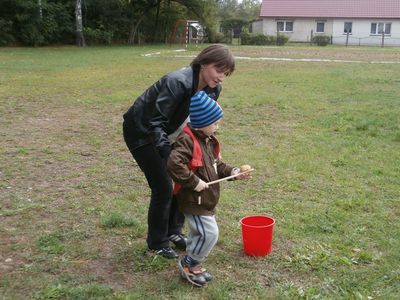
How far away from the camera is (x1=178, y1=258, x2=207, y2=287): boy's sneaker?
346cm

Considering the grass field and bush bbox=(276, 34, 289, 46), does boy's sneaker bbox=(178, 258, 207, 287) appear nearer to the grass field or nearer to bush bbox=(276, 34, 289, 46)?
the grass field

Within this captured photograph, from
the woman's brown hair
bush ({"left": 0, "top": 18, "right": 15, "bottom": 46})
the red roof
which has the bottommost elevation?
the woman's brown hair

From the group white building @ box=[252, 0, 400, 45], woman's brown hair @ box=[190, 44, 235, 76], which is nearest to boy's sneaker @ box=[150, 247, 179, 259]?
woman's brown hair @ box=[190, 44, 235, 76]

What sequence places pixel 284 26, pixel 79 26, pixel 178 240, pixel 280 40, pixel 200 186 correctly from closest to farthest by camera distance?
1. pixel 200 186
2. pixel 178 240
3. pixel 79 26
4. pixel 280 40
5. pixel 284 26

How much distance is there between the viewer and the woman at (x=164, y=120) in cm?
331

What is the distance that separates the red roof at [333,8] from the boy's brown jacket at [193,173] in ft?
168

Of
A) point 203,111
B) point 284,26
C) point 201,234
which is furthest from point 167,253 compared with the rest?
point 284,26

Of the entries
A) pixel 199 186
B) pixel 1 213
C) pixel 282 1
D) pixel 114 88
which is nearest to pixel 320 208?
pixel 199 186

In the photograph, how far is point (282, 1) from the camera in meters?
53.6

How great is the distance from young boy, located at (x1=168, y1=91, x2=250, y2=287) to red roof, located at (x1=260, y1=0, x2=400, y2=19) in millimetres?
51317

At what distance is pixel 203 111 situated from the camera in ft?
10.4

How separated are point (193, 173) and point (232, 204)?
1.97 meters

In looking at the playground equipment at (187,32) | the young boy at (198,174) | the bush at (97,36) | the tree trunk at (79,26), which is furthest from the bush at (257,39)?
the young boy at (198,174)

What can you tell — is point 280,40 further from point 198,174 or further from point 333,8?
point 198,174
